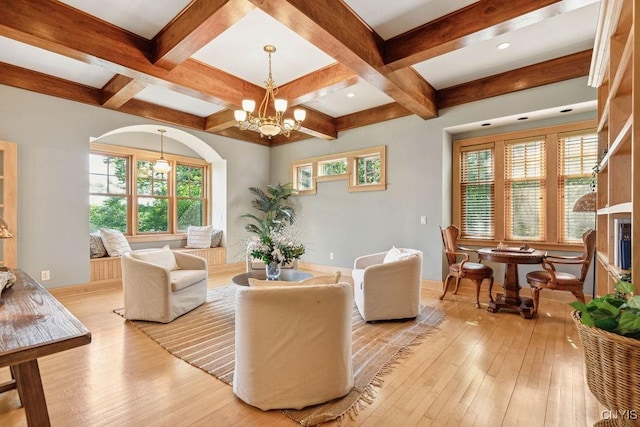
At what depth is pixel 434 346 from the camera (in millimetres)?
2703

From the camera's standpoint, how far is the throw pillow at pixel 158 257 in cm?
341

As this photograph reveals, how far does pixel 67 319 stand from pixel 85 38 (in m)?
2.69

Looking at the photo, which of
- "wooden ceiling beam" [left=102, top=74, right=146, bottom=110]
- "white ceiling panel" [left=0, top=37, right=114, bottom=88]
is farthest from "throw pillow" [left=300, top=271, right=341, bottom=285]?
"white ceiling panel" [left=0, top=37, right=114, bottom=88]

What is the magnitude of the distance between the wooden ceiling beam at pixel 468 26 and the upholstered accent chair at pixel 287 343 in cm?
239

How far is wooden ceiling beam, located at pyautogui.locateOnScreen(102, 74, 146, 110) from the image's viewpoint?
3701 mm

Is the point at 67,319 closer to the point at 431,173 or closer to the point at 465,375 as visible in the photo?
the point at 465,375

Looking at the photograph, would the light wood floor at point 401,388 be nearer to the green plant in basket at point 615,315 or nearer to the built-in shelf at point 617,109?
the built-in shelf at point 617,109

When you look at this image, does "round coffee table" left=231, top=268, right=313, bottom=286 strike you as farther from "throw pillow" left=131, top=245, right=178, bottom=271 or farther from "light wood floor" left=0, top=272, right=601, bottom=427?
"light wood floor" left=0, top=272, right=601, bottom=427

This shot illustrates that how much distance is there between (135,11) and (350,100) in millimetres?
3027

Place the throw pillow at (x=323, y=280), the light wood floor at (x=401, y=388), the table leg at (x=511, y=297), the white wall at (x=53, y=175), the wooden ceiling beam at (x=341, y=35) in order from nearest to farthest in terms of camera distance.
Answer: the light wood floor at (x=401, y=388), the throw pillow at (x=323, y=280), the wooden ceiling beam at (x=341, y=35), the table leg at (x=511, y=297), the white wall at (x=53, y=175)

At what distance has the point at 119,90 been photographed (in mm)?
3885

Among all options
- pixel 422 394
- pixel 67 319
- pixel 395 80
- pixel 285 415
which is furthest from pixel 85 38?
pixel 422 394

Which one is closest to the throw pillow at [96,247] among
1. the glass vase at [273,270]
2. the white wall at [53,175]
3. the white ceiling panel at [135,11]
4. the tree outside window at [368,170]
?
the white wall at [53,175]

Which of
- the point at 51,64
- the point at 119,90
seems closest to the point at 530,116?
the point at 119,90
